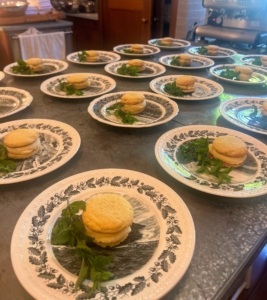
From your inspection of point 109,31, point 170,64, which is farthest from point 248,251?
point 109,31

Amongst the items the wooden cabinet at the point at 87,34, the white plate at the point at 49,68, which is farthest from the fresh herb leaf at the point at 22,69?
the wooden cabinet at the point at 87,34

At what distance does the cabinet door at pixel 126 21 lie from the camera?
354 centimetres

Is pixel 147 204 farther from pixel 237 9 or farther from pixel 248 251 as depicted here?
pixel 237 9

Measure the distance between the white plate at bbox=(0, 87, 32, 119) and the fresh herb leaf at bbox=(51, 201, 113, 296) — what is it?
2.17 feet

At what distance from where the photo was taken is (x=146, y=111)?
48.0 inches

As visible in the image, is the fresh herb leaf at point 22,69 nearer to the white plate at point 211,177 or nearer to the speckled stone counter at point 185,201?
the speckled stone counter at point 185,201

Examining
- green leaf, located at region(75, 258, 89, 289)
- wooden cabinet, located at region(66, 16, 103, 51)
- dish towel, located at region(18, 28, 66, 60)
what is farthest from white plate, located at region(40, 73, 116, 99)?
wooden cabinet, located at region(66, 16, 103, 51)

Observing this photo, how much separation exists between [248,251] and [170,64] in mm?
1393

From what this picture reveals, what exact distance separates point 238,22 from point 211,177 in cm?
214

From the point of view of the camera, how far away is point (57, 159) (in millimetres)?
870

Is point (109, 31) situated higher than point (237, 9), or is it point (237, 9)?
point (237, 9)

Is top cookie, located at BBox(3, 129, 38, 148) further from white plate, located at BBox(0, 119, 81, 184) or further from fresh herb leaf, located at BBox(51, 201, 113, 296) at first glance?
fresh herb leaf, located at BBox(51, 201, 113, 296)

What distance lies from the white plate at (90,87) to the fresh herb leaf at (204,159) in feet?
1.94

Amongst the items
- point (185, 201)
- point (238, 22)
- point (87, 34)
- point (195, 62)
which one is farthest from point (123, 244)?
point (87, 34)
